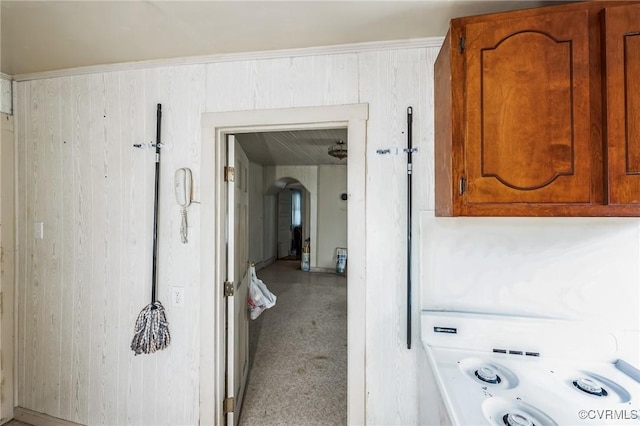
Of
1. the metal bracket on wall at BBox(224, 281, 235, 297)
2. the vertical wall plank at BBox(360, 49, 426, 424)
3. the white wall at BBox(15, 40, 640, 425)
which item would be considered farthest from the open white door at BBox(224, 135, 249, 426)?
the vertical wall plank at BBox(360, 49, 426, 424)

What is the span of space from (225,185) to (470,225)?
4.57 ft

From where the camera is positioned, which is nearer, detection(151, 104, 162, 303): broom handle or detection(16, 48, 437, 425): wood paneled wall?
detection(16, 48, 437, 425): wood paneled wall

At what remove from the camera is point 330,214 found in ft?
20.8

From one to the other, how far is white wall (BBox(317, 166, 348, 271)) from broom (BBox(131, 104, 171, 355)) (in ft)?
15.7

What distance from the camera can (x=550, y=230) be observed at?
127 cm

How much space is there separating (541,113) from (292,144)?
3351mm

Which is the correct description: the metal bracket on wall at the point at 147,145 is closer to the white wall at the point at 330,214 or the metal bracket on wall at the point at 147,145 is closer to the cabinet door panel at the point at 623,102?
the cabinet door panel at the point at 623,102

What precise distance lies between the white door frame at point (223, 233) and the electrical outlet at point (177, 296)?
0.45ft

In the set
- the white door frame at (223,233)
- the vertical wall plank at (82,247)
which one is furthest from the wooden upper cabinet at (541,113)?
the vertical wall plank at (82,247)

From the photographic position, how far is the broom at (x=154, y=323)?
5.17 feet

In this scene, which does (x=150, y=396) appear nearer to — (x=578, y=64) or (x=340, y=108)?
(x=340, y=108)

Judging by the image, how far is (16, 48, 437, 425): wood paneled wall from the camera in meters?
1.42

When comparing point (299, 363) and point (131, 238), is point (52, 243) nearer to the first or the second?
point (131, 238)

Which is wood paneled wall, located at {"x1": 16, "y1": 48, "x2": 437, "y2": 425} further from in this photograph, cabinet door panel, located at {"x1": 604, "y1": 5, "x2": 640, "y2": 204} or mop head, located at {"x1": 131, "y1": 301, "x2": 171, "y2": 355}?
cabinet door panel, located at {"x1": 604, "y1": 5, "x2": 640, "y2": 204}
